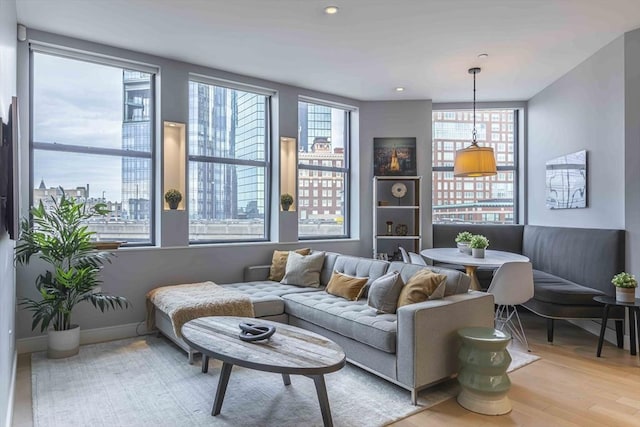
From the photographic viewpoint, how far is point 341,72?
486 cm

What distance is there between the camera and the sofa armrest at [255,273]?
479 centimetres

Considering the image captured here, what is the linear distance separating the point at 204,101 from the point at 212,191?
111cm

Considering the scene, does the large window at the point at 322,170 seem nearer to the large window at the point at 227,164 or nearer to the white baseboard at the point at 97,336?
the large window at the point at 227,164

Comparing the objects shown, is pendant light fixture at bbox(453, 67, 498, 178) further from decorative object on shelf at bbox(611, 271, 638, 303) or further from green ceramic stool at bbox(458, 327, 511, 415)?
green ceramic stool at bbox(458, 327, 511, 415)

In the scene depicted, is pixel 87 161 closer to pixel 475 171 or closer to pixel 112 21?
pixel 112 21

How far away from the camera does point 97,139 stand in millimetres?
4203

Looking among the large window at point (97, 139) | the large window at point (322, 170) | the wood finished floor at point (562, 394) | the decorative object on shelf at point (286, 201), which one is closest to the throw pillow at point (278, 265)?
the decorative object on shelf at point (286, 201)

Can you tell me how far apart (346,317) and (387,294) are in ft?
1.25

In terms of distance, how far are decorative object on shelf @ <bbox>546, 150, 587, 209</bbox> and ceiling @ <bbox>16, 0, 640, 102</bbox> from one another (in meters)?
1.11

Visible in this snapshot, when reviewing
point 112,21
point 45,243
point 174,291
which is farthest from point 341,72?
point 45,243

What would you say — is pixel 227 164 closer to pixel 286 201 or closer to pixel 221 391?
pixel 286 201

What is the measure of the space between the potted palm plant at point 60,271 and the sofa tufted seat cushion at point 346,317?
1.77 metres

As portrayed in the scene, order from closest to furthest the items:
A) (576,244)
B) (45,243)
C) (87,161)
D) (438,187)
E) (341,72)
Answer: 1. (45,243)
2. (87,161)
3. (576,244)
4. (341,72)
5. (438,187)

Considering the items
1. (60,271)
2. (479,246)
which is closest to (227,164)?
(60,271)
